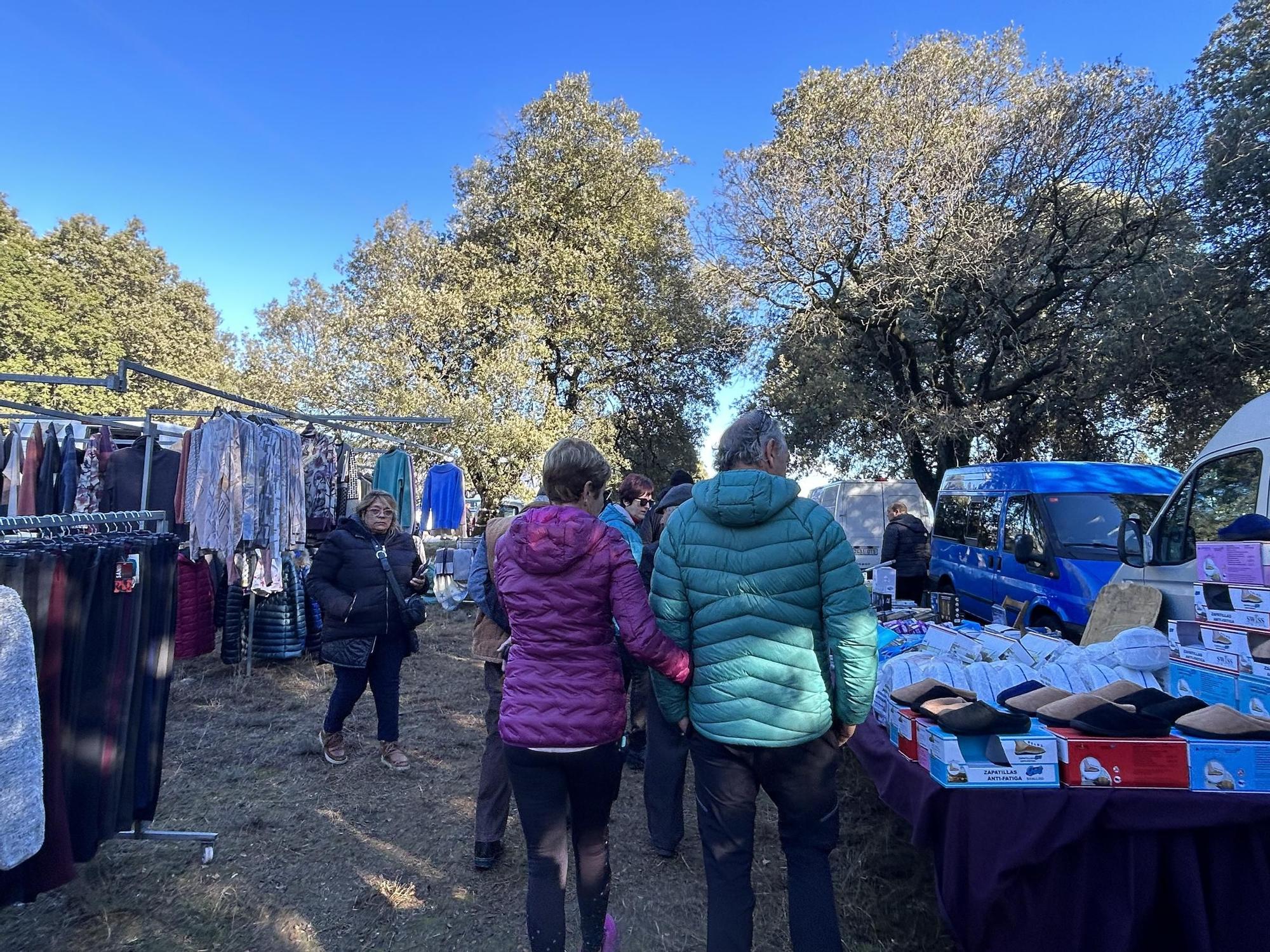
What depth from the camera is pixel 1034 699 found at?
96.4 inches

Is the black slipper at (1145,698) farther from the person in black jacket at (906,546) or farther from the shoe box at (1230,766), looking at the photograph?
the person in black jacket at (906,546)

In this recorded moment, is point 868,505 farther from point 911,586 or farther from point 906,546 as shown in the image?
point 906,546

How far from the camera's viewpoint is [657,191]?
19.1 m

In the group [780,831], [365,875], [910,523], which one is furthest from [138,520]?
[910,523]

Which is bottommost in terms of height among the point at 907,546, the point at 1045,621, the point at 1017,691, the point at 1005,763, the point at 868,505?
the point at 1045,621

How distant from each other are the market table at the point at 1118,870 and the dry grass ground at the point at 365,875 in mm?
774

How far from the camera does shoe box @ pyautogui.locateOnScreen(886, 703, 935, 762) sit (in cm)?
236

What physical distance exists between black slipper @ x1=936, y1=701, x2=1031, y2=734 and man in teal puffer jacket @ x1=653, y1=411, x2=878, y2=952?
299 millimetres

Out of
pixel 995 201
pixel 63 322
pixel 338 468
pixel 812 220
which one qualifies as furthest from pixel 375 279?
pixel 995 201

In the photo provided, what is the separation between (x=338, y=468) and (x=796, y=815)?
6.56m

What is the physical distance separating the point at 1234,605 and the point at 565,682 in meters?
2.48

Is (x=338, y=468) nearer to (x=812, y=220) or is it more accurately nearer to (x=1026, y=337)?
(x=812, y=220)

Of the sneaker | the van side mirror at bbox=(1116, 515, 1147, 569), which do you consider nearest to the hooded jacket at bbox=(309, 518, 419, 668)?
the sneaker

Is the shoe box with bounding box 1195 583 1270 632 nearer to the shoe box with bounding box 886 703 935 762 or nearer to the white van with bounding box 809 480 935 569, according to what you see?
the shoe box with bounding box 886 703 935 762
